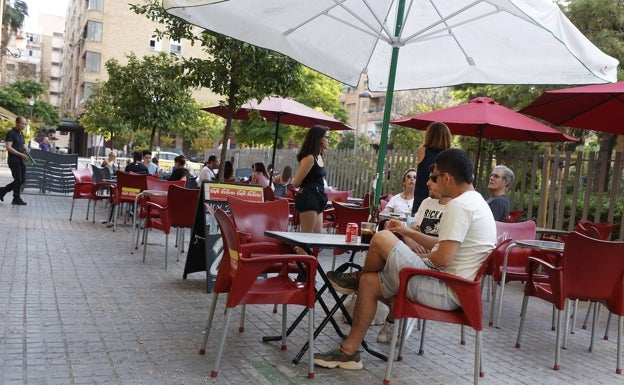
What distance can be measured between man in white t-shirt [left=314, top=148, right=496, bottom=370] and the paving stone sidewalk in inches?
14.7

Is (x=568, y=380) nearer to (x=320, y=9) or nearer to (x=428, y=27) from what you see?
(x=428, y=27)

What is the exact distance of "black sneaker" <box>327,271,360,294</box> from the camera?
4.66 meters

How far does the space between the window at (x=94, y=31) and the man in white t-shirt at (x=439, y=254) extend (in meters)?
56.5

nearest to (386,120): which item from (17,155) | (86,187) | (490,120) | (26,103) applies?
(490,120)

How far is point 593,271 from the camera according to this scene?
5.16 meters

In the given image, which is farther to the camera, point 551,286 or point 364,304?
point 551,286

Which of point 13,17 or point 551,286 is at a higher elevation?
point 13,17

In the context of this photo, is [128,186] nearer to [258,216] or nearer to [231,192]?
[231,192]

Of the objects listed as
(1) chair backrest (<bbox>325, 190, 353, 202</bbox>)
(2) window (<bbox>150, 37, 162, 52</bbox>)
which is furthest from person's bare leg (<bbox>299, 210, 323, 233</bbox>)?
(2) window (<bbox>150, 37, 162, 52</bbox>)

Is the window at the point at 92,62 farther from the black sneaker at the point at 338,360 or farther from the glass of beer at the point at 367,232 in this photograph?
the black sneaker at the point at 338,360

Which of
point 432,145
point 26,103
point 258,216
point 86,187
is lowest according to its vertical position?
point 86,187

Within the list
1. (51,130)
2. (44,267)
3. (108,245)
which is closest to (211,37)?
(108,245)

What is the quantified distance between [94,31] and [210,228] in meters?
54.2

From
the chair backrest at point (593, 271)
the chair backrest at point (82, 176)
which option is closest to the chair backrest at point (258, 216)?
the chair backrest at point (593, 271)
